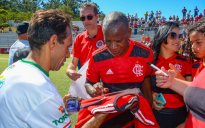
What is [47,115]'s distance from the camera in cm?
119

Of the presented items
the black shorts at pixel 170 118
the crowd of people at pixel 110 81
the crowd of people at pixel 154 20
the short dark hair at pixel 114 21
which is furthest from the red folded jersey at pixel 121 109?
the crowd of people at pixel 154 20

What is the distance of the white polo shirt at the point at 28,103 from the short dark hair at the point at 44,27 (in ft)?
1.06

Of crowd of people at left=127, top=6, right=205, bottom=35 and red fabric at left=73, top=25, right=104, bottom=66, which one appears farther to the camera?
crowd of people at left=127, top=6, right=205, bottom=35

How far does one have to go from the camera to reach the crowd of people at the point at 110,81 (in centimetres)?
118

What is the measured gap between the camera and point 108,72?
6.90 ft

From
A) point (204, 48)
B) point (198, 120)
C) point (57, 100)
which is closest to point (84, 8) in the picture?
point (204, 48)

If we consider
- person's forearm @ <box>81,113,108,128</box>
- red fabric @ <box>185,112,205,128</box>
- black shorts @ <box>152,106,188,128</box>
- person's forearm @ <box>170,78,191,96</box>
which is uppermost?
person's forearm @ <box>170,78,191,96</box>

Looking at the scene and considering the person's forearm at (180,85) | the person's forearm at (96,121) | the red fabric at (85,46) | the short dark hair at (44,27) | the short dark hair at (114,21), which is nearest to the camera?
the short dark hair at (44,27)

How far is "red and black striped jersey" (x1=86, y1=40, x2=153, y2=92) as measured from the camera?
209 cm

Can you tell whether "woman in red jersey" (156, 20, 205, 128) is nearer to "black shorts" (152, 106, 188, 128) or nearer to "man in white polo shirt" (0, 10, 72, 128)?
"black shorts" (152, 106, 188, 128)

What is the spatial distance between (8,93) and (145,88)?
161 cm

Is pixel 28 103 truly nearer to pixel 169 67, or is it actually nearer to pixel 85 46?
pixel 169 67

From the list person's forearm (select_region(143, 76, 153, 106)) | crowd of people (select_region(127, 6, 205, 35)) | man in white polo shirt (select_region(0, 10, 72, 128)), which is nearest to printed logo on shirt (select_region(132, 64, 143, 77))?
person's forearm (select_region(143, 76, 153, 106))

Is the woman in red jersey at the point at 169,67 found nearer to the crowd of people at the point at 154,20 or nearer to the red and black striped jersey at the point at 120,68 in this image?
Answer: the red and black striped jersey at the point at 120,68
